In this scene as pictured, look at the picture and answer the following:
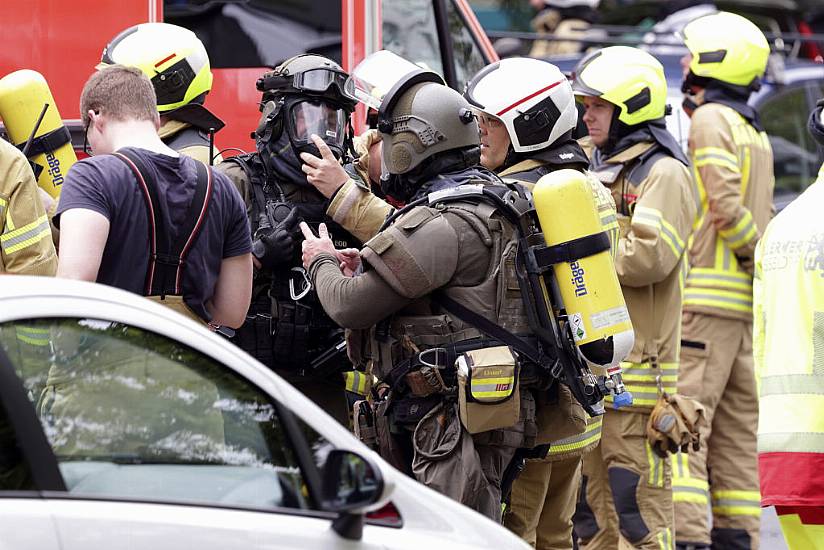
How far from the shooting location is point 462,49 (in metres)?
7.78

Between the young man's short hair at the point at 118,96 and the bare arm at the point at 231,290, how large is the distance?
547 mm

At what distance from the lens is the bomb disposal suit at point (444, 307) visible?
13.8 ft

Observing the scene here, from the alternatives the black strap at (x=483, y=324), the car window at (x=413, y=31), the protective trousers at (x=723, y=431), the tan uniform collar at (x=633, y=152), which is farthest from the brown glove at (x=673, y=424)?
the car window at (x=413, y=31)

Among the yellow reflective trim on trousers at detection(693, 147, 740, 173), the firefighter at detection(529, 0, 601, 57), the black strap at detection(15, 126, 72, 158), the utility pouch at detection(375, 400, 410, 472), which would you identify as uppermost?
the black strap at detection(15, 126, 72, 158)

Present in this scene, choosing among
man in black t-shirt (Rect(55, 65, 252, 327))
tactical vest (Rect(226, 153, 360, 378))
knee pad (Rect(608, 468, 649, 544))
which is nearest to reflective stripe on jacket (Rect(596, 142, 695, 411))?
knee pad (Rect(608, 468, 649, 544))

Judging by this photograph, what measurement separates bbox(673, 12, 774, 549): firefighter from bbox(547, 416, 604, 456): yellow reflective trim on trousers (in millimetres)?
1833

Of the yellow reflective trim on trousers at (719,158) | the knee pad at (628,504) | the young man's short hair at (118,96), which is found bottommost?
the knee pad at (628,504)

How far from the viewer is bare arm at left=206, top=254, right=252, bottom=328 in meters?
4.51

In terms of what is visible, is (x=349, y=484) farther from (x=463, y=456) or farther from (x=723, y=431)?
(x=723, y=431)

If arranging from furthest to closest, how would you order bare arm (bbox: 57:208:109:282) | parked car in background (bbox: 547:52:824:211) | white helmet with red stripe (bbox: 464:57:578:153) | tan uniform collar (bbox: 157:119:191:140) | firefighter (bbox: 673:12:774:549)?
parked car in background (bbox: 547:52:824:211) < firefighter (bbox: 673:12:774:549) < tan uniform collar (bbox: 157:119:191:140) < white helmet with red stripe (bbox: 464:57:578:153) < bare arm (bbox: 57:208:109:282)

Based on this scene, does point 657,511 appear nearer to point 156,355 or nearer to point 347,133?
point 347,133

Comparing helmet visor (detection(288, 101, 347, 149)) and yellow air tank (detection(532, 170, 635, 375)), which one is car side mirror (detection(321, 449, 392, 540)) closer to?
yellow air tank (detection(532, 170, 635, 375))

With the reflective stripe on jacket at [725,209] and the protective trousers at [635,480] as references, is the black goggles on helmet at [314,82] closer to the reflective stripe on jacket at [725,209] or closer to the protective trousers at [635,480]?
the protective trousers at [635,480]

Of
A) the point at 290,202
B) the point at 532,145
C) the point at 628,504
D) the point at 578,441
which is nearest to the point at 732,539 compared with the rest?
the point at 628,504
